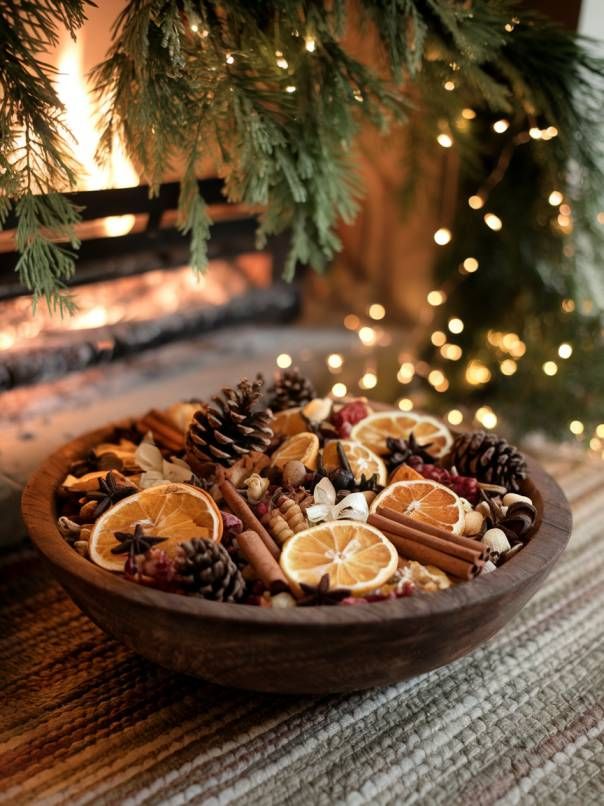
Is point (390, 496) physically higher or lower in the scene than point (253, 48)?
lower

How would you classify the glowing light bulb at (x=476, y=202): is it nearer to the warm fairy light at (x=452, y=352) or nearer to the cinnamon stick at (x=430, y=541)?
the warm fairy light at (x=452, y=352)

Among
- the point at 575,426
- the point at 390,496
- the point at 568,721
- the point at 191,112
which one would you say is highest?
the point at 191,112

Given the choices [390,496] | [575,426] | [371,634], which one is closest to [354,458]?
[390,496]

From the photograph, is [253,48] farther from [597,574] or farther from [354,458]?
[597,574]

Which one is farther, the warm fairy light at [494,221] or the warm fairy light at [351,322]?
the warm fairy light at [351,322]

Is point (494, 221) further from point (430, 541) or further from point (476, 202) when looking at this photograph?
point (430, 541)

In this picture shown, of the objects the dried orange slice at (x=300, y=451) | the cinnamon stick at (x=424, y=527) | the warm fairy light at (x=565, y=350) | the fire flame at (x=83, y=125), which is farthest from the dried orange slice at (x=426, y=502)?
the warm fairy light at (x=565, y=350)

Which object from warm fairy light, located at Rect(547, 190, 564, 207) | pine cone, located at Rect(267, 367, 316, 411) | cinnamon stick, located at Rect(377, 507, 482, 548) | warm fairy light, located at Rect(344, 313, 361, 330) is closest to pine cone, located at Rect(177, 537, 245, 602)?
cinnamon stick, located at Rect(377, 507, 482, 548)
